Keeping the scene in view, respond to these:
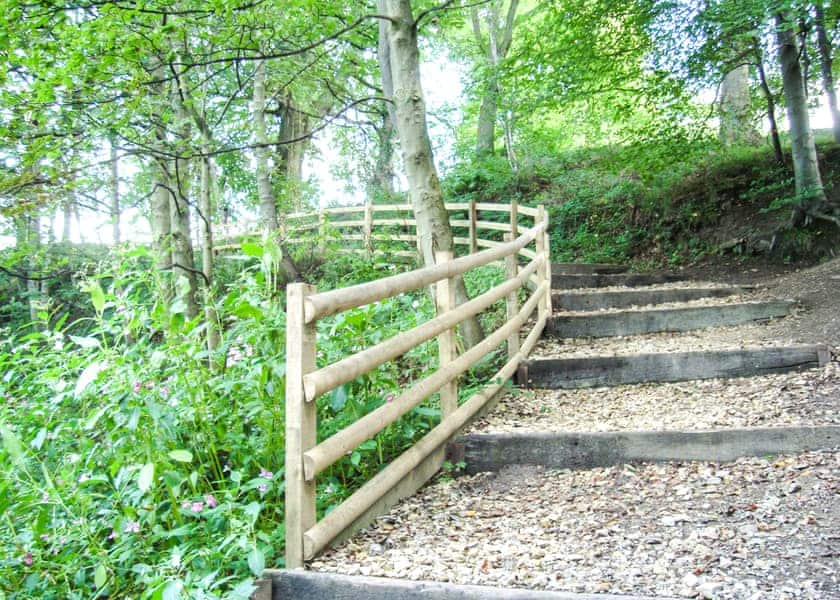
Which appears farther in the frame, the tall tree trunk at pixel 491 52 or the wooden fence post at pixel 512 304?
the tall tree trunk at pixel 491 52

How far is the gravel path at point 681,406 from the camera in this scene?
11.5ft

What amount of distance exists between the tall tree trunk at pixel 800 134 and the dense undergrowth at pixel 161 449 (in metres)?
6.24

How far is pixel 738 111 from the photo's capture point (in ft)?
33.7

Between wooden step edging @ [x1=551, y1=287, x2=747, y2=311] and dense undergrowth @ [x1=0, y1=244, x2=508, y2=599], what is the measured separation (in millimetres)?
3458

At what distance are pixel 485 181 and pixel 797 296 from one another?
316 inches

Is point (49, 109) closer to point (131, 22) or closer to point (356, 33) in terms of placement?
point (131, 22)

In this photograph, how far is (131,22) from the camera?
455cm

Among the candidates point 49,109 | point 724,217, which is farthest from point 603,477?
point 724,217

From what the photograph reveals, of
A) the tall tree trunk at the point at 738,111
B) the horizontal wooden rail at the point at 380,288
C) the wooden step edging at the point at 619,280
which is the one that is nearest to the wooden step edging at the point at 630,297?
the wooden step edging at the point at 619,280

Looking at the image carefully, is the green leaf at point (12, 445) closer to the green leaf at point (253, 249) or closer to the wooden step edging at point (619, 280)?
the green leaf at point (253, 249)

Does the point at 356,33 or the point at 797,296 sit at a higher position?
the point at 356,33

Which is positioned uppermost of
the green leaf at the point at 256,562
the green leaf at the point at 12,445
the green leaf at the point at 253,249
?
the green leaf at the point at 253,249

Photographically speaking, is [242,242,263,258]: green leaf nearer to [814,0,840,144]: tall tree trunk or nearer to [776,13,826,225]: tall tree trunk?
[814,0,840,144]: tall tree trunk

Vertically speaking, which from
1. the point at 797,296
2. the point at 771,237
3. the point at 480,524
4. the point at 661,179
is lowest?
the point at 480,524
